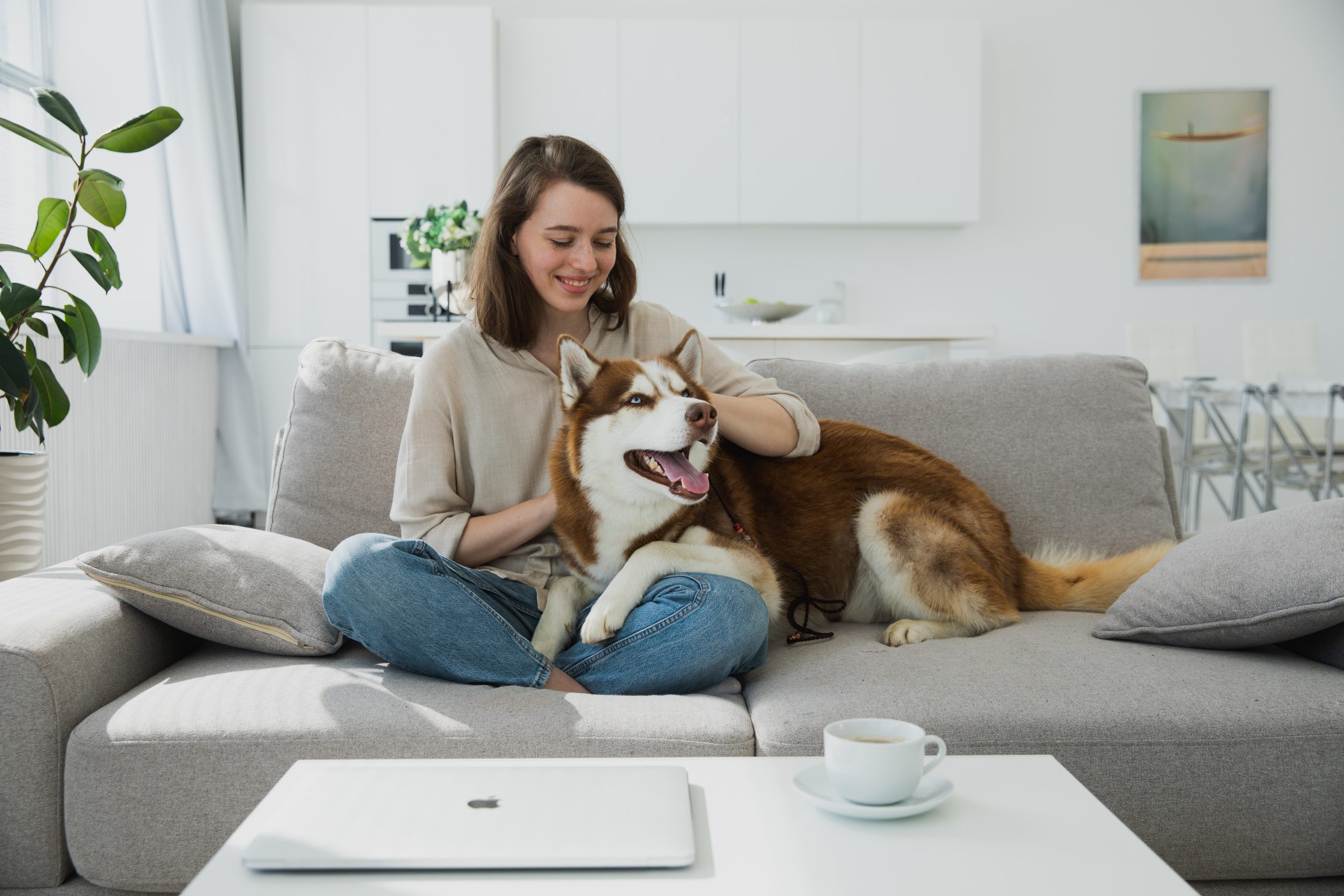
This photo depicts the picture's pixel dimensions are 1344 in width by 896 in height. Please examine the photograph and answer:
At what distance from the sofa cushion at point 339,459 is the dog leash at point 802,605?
1.98 ft

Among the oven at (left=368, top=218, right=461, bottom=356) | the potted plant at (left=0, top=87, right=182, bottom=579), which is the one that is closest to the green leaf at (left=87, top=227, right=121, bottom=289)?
the potted plant at (left=0, top=87, right=182, bottom=579)

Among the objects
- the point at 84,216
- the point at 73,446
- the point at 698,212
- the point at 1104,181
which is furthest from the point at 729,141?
the point at 73,446

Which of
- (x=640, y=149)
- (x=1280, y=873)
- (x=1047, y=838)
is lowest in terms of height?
(x=1280, y=873)

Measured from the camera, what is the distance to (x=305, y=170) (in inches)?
184

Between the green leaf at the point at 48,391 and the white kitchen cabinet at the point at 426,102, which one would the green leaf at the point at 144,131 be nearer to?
the green leaf at the point at 48,391

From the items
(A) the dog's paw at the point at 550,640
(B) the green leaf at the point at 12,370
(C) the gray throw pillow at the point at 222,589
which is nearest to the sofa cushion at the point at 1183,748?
(A) the dog's paw at the point at 550,640

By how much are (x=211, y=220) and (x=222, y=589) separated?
3.42 metres

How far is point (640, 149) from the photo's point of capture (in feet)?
16.1

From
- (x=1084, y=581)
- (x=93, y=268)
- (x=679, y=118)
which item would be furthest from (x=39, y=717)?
(x=679, y=118)

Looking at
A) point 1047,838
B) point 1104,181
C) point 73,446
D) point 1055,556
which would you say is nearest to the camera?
point 1047,838

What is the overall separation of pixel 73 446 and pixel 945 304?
13.3 feet

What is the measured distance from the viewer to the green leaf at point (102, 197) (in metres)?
1.93

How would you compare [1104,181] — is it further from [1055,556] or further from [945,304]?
[1055,556]

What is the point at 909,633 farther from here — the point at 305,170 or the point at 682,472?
the point at 305,170
